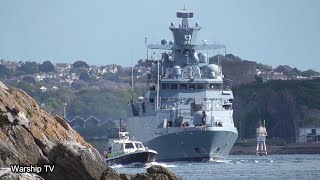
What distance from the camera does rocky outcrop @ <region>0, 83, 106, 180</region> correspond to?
162 ft

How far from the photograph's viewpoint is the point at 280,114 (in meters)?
197

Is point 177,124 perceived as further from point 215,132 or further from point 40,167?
point 40,167

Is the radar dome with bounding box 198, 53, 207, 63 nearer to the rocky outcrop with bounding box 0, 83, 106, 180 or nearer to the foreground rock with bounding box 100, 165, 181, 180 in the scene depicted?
the rocky outcrop with bounding box 0, 83, 106, 180

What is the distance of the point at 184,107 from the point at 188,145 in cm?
567

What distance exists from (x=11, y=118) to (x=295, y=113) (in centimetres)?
14881

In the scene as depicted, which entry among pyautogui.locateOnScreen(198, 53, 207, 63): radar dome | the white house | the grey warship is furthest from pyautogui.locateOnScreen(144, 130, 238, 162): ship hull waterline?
the white house

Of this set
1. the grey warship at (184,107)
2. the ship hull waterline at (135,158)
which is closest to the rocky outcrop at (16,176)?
the ship hull waterline at (135,158)

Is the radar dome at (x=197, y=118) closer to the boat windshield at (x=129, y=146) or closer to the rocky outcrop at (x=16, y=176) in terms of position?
the boat windshield at (x=129, y=146)

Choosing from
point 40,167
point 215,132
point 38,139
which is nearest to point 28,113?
point 38,139

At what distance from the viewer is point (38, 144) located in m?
52.6

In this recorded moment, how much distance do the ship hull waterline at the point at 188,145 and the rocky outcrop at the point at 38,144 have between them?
5385cm

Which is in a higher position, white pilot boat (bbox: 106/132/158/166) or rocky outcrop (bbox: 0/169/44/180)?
rocky outcrop (bbox: 0/169/44/180)

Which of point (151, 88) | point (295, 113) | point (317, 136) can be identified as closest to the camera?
point (151, 88)

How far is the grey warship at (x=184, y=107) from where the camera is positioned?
111438 millimetres
